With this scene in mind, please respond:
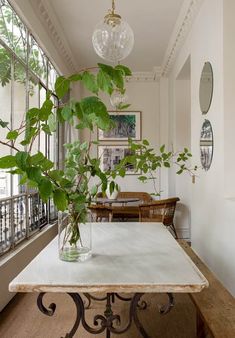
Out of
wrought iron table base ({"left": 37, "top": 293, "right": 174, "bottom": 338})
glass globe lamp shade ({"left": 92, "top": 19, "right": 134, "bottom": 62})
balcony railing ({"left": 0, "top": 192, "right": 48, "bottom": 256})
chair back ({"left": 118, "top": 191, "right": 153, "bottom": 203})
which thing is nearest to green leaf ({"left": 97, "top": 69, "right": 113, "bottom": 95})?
wrought iron table base ({"left": 37, "top": 293, "right": 174, "bottom": 338})

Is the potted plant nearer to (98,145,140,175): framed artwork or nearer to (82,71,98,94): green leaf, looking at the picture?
(82,71,98,94): green leaf

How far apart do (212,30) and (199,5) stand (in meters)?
0.69

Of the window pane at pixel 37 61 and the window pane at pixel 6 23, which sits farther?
the window pane at pixel 37 61

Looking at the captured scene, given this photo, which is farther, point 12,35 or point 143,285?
point 12,35

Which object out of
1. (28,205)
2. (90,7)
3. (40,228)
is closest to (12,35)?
(90,7)

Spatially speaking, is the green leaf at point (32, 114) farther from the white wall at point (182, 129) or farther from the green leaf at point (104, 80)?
the white wall at point (182, 129)

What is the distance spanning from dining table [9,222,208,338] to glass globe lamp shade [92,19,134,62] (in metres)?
1.60

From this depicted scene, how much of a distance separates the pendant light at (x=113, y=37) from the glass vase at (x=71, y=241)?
1616 millimetres

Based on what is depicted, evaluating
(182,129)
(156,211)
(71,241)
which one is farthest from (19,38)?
(182,129)

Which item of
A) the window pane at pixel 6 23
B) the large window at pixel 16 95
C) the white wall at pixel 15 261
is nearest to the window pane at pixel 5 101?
the large window at pixel 16 95

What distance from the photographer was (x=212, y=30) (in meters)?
3.09

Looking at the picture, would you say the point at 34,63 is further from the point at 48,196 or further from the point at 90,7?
the point at 48,196

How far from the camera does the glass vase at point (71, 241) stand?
162cm

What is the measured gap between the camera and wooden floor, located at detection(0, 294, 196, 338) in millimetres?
2332
